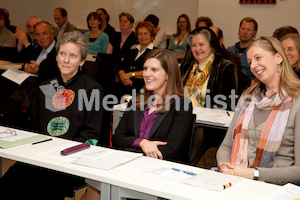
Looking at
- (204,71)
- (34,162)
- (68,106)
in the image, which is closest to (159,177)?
(34,162)

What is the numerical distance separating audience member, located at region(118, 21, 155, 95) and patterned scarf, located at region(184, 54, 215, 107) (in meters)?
1.41

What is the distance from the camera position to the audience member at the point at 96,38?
297 inches

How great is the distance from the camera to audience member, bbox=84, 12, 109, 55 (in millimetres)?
7535

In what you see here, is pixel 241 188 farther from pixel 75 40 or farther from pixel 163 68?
pixel 75 40

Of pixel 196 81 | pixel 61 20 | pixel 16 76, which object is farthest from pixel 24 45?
pixel 196 81

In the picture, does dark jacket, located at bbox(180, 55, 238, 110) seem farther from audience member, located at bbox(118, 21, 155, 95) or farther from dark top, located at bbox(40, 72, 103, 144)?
audience member, located at bbox(118, 21, 155, 95)

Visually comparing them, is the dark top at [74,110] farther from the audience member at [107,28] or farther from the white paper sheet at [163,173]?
the audience member at [107,28]

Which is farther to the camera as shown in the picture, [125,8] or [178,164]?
[125,8]

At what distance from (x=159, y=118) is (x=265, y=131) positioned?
733 millimetres

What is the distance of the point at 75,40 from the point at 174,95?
924mm

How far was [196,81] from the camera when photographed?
425cm

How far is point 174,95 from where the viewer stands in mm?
2846

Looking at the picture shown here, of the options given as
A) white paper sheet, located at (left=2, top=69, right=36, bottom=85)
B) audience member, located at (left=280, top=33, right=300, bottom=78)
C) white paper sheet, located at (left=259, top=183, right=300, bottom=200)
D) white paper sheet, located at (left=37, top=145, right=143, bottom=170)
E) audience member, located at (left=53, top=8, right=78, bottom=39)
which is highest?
audience member, located at (left=53, top=8, right=78, bottom=39)

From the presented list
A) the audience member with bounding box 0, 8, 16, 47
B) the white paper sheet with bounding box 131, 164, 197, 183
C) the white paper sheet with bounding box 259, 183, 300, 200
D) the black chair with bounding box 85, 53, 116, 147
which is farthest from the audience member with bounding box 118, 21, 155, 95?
the white paper sheet with bounding box 259, 183, 300, 200
